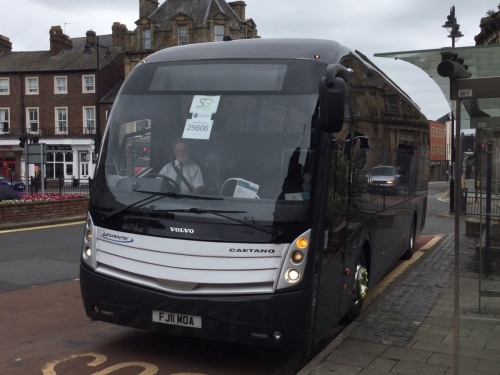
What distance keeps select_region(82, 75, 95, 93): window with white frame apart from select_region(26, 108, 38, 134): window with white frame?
18.8 feet

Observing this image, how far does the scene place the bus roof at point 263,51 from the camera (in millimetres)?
5543

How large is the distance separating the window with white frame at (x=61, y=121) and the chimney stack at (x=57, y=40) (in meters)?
5.86

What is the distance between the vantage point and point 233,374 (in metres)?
5.35

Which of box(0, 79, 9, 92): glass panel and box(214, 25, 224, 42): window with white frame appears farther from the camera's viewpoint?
box(0, 79, 9, 92): glass panel

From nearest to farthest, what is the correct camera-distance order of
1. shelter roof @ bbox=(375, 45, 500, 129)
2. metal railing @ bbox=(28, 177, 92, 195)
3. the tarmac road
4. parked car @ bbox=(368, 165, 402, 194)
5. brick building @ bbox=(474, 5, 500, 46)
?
shelter roof @ bbox=(375, 45, 500, 129) < the tarmac road < parked car @ bbox=(368, 165, 402, 194) < brick building @ bbox=(474, 5, 500, 46) < metal railing @ bbox=(28, 177, 92, 195)

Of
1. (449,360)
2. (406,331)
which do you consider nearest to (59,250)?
(406,331)

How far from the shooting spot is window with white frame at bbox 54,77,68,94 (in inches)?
2127

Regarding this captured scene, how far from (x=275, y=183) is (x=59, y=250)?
8.62 metres

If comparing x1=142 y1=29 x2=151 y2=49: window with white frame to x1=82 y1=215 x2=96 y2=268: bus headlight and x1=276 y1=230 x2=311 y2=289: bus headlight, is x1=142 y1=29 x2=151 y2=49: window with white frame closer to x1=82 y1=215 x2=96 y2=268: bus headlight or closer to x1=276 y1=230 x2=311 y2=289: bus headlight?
x1=82 y1=215 x2=96 y2=268: bus headlight

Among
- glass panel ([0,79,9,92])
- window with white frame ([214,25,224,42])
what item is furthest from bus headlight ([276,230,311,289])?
glass panel ([0,79,9,92])

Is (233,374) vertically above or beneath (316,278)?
beneath

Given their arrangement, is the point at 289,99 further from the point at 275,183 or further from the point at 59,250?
the point at 59,250

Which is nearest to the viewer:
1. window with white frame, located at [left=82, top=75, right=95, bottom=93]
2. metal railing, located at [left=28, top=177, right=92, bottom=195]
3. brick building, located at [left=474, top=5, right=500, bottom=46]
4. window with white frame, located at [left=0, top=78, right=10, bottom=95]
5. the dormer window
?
brick building, located at [left=474, top=5, right=500, bottom=46]

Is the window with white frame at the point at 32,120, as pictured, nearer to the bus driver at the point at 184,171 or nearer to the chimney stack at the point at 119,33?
the chimney stack at the point at 119,33
